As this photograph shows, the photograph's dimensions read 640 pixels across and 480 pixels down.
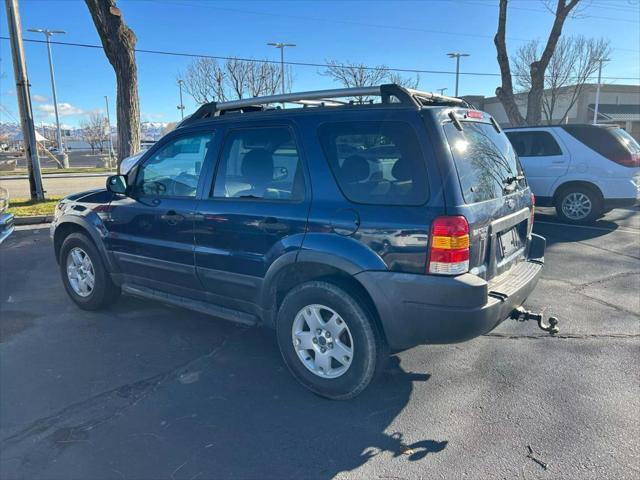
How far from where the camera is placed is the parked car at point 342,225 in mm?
2805

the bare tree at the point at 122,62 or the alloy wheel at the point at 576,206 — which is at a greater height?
the bare tree at the point at 122,62

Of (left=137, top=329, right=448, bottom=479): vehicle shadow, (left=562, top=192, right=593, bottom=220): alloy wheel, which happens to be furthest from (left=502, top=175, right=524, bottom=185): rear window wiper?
(left=562, top=192, right=593, bottom=220): alloy wheel

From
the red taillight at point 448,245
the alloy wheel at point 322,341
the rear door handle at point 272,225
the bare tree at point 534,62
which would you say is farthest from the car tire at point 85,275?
the bare tree at point 534,62

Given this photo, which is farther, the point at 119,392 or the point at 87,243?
the point at 87,243

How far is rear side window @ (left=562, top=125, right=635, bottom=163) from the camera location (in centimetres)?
827

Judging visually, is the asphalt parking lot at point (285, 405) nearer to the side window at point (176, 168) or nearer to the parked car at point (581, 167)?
the side window at point (176, 168)

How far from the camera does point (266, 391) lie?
3312 mm

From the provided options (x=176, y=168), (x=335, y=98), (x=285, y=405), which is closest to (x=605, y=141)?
(x=335, y=98)

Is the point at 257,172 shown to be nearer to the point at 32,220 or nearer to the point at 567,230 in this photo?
→ the point at 567,230

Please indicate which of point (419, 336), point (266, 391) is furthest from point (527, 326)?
point (266, 391)

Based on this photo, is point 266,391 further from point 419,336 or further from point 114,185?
point 114,185

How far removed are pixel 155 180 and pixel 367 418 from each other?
2.66 metres

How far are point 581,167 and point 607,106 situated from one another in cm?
3524

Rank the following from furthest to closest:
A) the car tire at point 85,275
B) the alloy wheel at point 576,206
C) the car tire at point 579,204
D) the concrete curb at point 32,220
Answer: the concrete curb at point 32,220 < the alloy wheel at point 576,206 < the car tire at point 579,204 < the car tire at point 85,275
